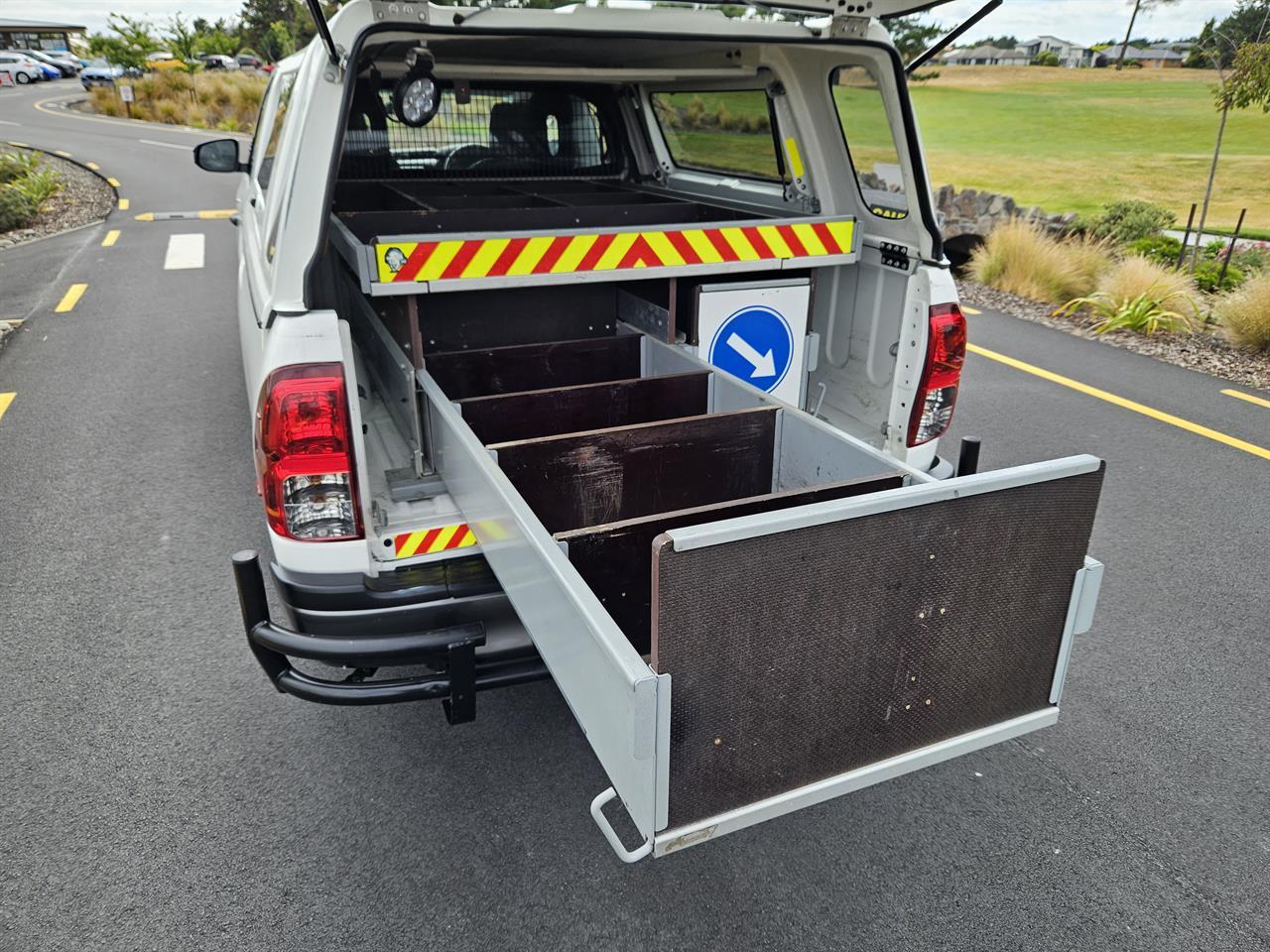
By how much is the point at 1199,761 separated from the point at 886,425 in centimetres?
161

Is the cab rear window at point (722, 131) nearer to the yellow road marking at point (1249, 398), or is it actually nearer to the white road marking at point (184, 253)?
the yellow road marking at point (1249, 398)

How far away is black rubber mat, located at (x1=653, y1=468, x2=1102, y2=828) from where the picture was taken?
66.4 inches

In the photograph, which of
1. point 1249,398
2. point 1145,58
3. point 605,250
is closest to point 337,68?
point 605,250

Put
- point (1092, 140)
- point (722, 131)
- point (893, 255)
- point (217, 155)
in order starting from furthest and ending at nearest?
point (1092, 140), point (217, 155), point (722, 131), point (893, 255)

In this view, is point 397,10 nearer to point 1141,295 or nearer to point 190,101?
point 1141,295

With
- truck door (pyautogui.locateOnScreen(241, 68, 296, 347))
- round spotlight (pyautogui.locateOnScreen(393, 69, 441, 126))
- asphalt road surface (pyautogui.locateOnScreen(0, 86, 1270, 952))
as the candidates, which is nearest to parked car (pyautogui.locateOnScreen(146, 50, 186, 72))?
truck door (pyautogui.locateOnScreen(241, 68, 296, 347))

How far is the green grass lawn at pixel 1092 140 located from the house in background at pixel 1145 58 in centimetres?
261

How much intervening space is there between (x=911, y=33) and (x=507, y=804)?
317 cm

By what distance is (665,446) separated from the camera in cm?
282

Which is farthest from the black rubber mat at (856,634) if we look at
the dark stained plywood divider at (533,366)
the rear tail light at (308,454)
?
the dark stained plywood divider at (533,366)

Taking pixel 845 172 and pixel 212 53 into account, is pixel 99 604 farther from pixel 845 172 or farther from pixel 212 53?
pixel 212 53

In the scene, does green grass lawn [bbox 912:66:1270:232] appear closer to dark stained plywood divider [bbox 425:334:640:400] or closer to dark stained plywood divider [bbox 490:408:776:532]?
dark stained plywood divider [bbox 425:334:640:400]

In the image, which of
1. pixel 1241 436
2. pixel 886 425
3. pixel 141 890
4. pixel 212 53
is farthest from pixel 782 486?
pixel 212 53

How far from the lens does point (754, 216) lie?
4.14 meters
